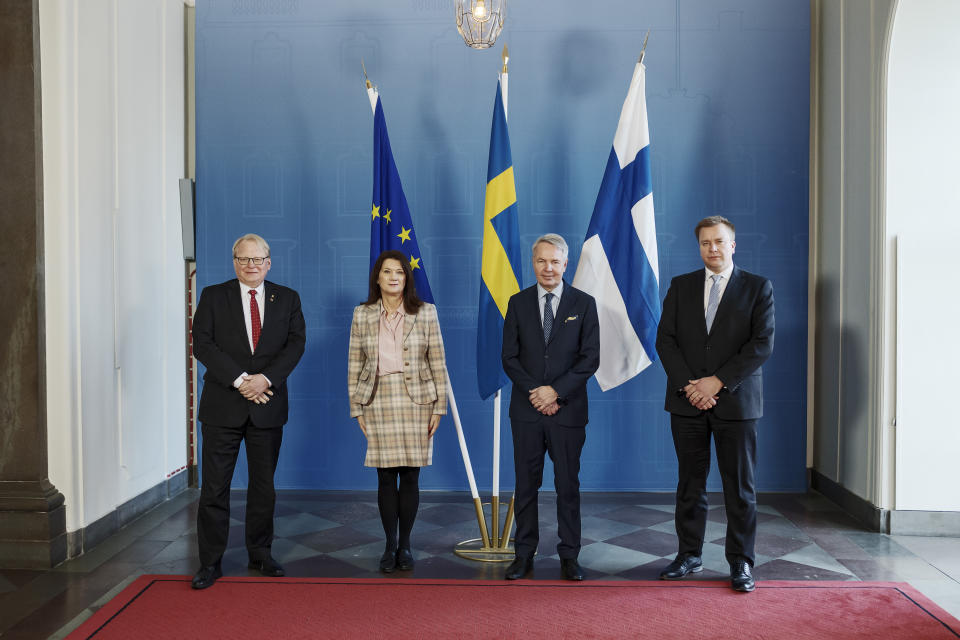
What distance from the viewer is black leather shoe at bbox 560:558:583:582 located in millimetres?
3426

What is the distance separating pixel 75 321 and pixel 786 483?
14.5 ft

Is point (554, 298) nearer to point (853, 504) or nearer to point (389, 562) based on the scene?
point (389, 562)

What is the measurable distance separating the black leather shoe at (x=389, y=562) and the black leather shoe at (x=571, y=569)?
0.82 m

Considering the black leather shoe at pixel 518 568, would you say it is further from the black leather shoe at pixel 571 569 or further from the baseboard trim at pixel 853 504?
the baseboard trim at pixel 853 504

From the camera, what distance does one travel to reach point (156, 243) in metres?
4.82

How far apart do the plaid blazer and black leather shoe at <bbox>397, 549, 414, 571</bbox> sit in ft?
2.33

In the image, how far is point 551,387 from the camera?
3402 millimetres

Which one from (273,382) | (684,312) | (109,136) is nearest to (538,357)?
(684,312)

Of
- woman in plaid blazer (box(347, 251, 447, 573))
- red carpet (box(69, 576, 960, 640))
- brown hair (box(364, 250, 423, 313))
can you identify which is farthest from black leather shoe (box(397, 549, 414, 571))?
brown hair (box(364, 250, 423, 313))

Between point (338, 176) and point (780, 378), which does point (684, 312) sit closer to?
point (780, 378)

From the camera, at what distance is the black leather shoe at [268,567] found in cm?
349

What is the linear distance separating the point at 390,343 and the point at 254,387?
66cm

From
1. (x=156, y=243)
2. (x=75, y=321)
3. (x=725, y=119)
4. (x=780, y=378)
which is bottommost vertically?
(x=780, y=378)

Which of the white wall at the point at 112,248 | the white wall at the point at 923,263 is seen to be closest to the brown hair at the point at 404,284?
the white wall at the point at 112,248
